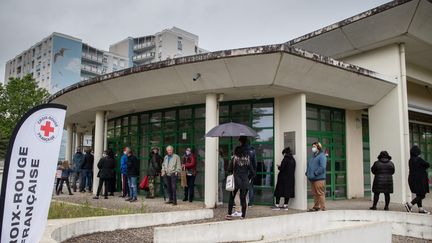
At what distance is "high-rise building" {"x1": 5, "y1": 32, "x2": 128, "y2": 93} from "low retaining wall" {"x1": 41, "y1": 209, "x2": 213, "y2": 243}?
178 ft

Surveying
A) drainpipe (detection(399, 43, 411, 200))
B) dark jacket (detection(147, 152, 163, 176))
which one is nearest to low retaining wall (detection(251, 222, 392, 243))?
drainpipe (detection(399, 43, 411, 200))

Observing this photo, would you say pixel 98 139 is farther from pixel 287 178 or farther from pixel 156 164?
pixel 287 178

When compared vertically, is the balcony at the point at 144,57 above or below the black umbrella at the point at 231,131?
above

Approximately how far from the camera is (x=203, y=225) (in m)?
6.80

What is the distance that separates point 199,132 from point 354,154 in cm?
566

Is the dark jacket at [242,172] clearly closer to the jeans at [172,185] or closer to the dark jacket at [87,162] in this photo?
the jeans at [172,185]

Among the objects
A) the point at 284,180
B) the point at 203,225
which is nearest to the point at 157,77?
the point at 284,180

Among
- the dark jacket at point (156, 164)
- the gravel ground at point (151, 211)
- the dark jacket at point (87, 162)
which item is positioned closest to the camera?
the gravel ground at point (151, 211)

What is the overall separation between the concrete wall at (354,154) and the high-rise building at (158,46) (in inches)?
1805

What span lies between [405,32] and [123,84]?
8820 millimetres

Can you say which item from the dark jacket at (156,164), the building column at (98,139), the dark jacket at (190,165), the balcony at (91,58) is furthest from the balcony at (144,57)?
the dark jacket at (190,165)

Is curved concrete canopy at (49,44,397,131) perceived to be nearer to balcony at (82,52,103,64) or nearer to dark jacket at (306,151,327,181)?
dark jacket at (306,151,327,181)

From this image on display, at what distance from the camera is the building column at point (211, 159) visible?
10.7 meters

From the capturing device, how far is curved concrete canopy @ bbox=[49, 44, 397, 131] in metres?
9.88
